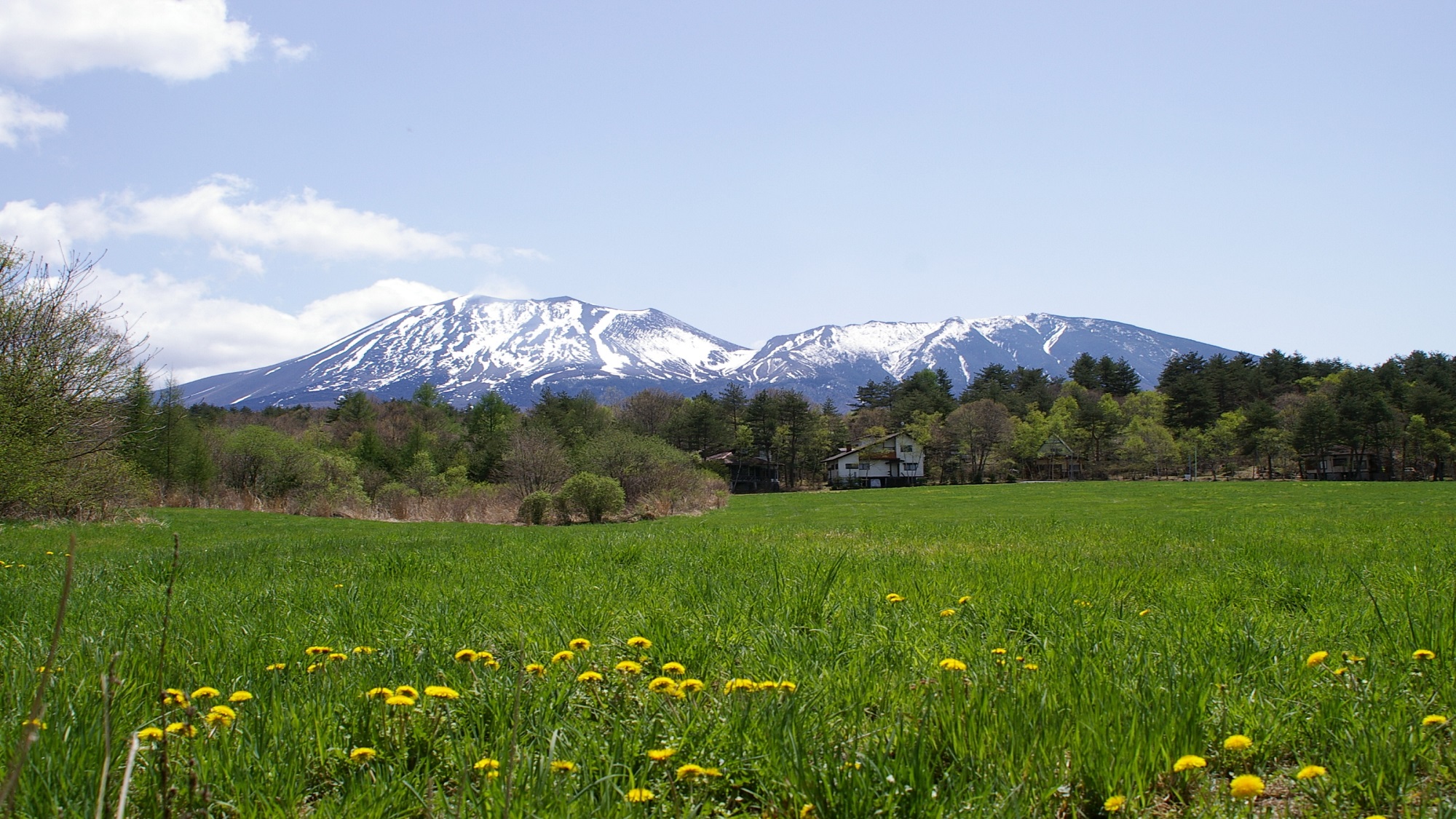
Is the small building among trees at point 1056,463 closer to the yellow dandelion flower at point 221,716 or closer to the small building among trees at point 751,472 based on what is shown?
the small building among trees at point 751,472

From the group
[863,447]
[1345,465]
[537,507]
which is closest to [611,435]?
[537,507]

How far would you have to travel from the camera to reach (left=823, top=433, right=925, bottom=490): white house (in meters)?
98.9

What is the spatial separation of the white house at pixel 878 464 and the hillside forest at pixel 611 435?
2588 mm

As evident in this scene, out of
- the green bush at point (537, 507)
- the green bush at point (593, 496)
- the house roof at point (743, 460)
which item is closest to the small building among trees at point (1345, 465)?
the house roof at point (743, 460)

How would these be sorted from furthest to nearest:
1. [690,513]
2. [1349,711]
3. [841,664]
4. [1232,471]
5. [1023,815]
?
[1232,471], [690,513], [841,664], [1349,711], [1023,815]

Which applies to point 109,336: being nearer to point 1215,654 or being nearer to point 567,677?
point 567,677

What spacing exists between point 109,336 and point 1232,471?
98.8 meters

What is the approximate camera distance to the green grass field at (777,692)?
2.00m

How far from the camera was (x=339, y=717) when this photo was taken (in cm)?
245

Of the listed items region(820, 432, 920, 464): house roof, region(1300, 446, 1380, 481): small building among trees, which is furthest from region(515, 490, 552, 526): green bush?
region(1300, 446, 1380, 481): small building among trees

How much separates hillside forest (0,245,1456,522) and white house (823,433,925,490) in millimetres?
2588

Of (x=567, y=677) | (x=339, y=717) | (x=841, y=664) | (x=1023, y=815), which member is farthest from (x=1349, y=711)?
(x=339, y=717)

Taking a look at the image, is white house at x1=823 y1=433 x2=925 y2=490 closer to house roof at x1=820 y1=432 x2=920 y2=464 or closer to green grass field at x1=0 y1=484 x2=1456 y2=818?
house roof at x1=820 y1=432 x2=920 y2=464

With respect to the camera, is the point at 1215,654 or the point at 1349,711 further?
the point at 1215,654
